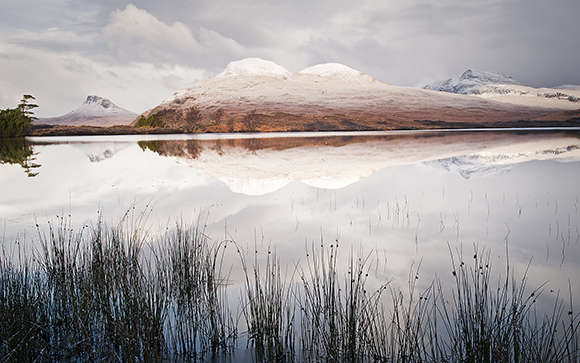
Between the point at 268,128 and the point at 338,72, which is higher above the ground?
the point at 338,72

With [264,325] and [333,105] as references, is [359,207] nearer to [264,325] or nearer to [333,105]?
[264,325]

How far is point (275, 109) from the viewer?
6875cm

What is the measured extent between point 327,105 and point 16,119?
4659 cm

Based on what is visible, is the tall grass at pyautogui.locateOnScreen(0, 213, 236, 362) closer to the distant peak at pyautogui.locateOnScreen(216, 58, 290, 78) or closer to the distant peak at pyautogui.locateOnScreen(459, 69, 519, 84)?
the distant peak at pyautogui.locateOnScreen(216, 58, 290, 78)

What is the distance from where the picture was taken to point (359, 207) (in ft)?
19.9

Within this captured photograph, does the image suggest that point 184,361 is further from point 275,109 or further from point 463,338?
point 275,109

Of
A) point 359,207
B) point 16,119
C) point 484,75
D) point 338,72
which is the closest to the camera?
point 359,207

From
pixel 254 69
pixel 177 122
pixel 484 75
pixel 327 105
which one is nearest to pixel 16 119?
pixel 177 122

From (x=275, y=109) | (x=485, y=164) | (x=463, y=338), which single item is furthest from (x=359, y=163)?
(x=275, y=109)

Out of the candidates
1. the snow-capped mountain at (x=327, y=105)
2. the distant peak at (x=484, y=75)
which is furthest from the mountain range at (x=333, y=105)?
the distant peak at (x=484, y=75)

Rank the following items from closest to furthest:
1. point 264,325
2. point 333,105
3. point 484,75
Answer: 1. point 264,325
2. point 333,105
3. point 484,75

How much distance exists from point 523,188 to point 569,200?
123cm

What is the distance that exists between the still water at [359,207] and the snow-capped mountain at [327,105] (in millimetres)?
41658

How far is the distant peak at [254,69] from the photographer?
3691 inches
